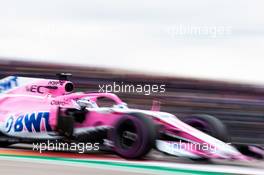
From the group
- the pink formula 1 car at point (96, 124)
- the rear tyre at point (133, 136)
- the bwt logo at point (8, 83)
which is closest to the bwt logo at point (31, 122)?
the pink formula 1 car at point (96, 124)

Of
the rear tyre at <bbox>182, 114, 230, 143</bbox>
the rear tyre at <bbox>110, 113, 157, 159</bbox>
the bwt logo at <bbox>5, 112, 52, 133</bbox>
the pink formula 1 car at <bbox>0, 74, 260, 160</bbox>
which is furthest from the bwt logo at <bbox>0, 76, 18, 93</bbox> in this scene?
the rear tyre at <bbox>182, 114, 230, 143</bbox>

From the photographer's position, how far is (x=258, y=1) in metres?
4.14

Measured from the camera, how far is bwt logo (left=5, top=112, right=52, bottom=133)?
14.9ft

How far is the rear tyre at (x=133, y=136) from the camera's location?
408 cm

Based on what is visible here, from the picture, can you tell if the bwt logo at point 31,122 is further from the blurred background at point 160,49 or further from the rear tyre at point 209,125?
the rear tyre at point 209,125

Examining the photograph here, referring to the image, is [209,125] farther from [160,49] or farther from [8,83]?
[8,83]

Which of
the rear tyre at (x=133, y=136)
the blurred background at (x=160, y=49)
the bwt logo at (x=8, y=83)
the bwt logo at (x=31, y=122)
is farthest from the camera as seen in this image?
the bwt logo at (x=8, y=83)

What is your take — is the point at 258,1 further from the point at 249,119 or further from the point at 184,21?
the point at 249,119

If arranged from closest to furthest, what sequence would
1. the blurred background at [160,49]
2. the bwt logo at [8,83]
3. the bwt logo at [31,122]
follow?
the blurred background at [160,49]
the bwt logo at [31,122]
the bwt logo at [8,83]

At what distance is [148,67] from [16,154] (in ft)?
3.65

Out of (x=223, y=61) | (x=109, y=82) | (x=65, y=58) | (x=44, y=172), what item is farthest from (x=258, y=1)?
(x=44, y=172)

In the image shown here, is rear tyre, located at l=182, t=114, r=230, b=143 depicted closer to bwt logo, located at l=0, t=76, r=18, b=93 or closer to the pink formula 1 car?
the pink formula 1 car

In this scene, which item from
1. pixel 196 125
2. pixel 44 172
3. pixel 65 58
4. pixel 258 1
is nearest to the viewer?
pixel 44 172

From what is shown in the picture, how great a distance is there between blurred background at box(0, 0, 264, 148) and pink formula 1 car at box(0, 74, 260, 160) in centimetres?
8
